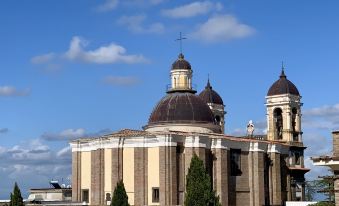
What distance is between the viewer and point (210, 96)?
8600 cm

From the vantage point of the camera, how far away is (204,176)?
50.6 m

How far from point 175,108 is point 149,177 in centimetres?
828

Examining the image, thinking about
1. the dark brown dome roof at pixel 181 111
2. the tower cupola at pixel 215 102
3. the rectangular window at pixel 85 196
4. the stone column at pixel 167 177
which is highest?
the tower cupola at pixel 215 102

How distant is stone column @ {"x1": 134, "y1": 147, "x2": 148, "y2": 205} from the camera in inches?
2247

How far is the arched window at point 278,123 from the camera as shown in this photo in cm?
7840

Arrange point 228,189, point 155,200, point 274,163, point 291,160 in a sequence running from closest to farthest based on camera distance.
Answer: point 155,200 < point 228,189 < point 274,163 < point 291,160

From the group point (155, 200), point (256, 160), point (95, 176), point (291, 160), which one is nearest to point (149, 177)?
point (155, 200)

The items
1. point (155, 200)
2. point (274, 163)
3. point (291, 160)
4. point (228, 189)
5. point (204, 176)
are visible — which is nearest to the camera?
point (204, 176)

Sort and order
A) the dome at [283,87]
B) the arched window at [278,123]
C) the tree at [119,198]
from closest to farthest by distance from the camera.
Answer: the tree at [119,198] < the dome at [283,87] < the arched window at [278,123]

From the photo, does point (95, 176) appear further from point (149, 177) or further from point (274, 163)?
point (274, 163)

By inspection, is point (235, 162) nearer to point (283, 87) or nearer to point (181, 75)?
point (181, 75)

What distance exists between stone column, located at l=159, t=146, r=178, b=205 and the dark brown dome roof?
6.45 meters

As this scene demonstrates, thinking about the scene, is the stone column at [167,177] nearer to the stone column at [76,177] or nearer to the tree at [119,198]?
the tree at [119,198]

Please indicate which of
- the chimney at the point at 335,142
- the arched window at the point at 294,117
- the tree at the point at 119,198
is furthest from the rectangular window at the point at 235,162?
the chimney at the point at 335,142
